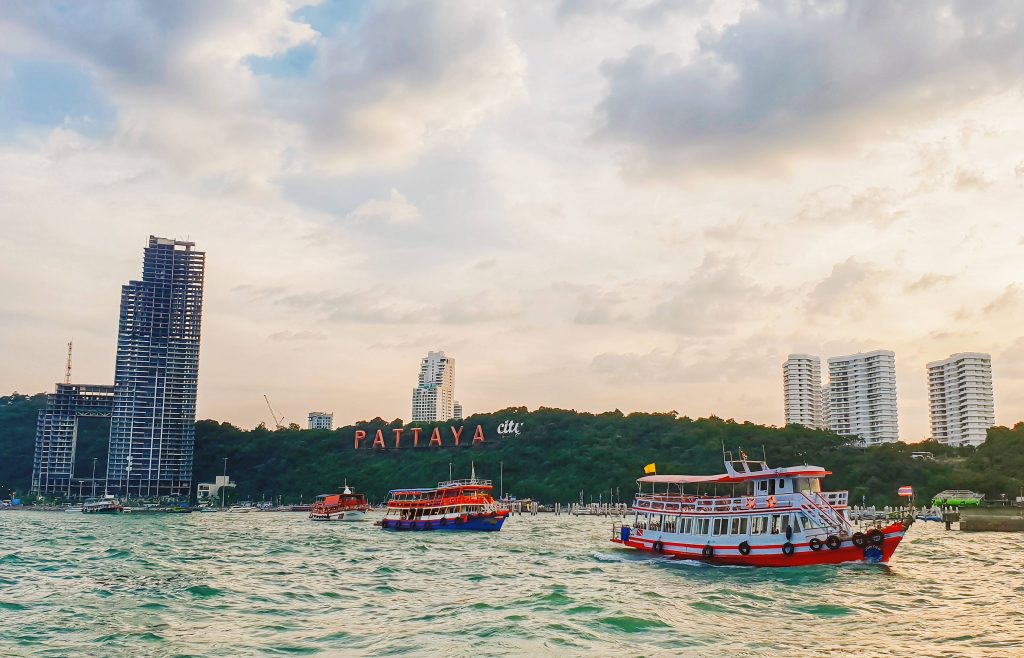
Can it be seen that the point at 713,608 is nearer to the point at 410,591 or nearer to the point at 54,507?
the point at 410,591

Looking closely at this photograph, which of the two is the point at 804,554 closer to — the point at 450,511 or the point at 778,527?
the point at 778,527

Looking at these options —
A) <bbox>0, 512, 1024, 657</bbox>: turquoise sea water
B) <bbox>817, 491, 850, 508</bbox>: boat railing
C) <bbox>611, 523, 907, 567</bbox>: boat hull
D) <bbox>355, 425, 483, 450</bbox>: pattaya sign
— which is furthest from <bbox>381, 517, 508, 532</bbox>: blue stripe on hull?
<bbox>355, 425, 483, 450</bbox>: pattaya sign

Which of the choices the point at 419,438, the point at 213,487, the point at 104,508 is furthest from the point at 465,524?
the point at 213,487

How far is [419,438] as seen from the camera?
194750 mm

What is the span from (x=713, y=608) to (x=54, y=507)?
187127mm

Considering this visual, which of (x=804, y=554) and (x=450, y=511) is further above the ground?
(x=804, y=554)

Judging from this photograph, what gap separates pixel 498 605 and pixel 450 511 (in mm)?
55204

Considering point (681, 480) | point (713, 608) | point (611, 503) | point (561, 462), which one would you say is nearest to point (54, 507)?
point (561, 462)

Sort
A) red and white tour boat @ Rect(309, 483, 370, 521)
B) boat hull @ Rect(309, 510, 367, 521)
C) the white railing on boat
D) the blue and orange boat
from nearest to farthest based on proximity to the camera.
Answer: the white railing on boat
the blue and orange boat
boat hull @ Rect(309, 510, 367, 521)
red and white tour boat @ Rect(309, 483, 370, 521)

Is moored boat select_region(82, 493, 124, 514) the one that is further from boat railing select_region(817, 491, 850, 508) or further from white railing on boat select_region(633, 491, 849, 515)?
boat railing select_region(817, 491, 850, 508)

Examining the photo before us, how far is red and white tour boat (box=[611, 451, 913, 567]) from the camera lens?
150ft

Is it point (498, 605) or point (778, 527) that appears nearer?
point (498, 605)

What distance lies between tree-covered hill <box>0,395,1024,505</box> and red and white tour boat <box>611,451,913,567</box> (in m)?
83.2

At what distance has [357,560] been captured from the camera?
56219mm
